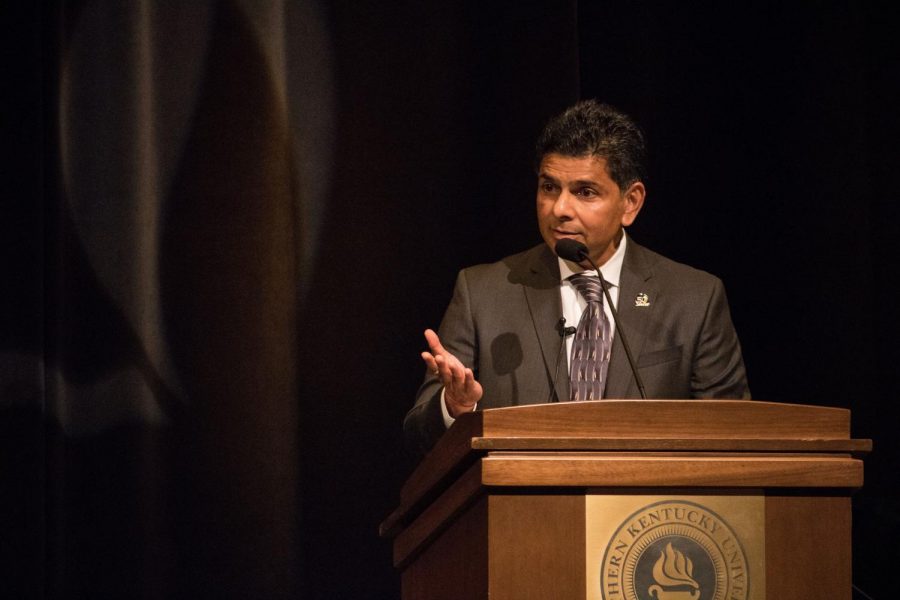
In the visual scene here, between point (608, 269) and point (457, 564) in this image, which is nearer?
point (457, 564)

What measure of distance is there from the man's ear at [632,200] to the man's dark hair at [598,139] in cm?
3

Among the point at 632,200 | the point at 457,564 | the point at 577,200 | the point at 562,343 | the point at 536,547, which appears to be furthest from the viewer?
the point at 632,200

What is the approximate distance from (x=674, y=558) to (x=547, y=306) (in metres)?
1.18

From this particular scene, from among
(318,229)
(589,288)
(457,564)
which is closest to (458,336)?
(589,288)

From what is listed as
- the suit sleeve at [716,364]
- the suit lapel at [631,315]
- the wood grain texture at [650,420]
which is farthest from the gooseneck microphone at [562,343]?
the wood grain texture at [650,420]

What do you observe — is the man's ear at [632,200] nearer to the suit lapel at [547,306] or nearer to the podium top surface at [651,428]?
the suit lapel at [547,306]

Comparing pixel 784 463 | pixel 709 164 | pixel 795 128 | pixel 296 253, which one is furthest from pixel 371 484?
pixel 784 463

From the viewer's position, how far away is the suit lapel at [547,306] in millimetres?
2578

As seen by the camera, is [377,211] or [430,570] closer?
[430,570]

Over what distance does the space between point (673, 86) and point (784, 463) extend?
200 centimetres

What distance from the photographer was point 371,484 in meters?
3.21

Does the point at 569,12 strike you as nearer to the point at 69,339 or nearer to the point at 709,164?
the point at 709,164

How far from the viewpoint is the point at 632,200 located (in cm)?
281

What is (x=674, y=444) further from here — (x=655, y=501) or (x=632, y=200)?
(x=632, y=200)
